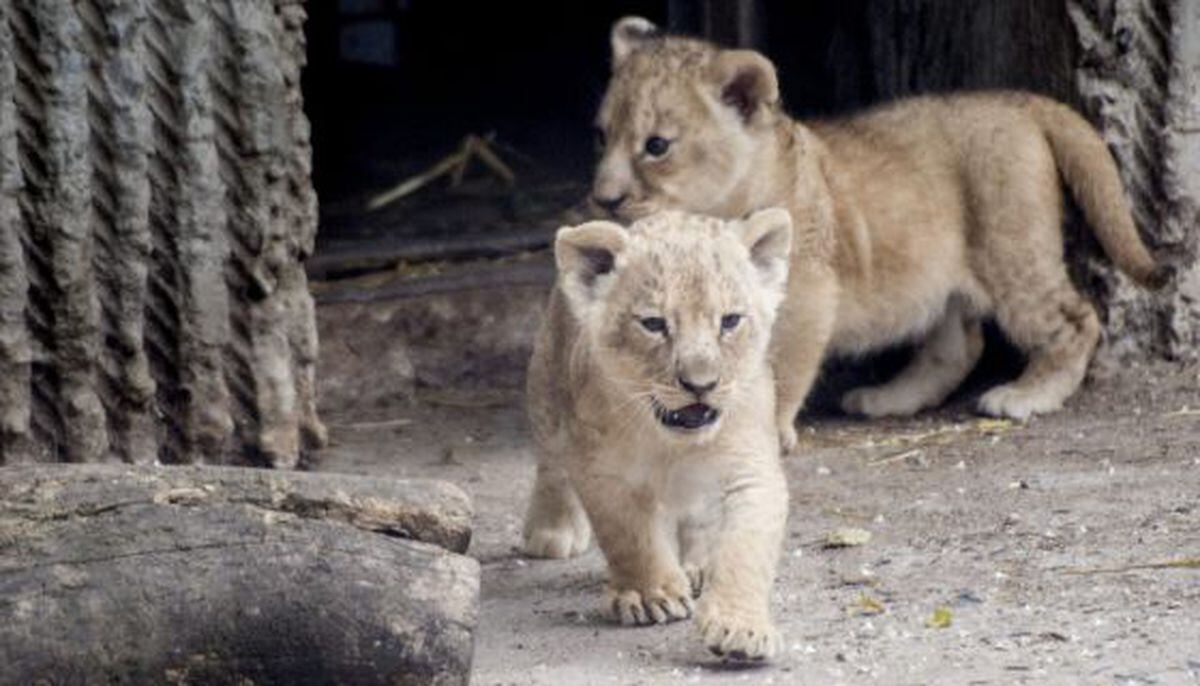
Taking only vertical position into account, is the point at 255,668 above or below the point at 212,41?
below

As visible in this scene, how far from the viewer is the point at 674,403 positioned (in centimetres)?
505

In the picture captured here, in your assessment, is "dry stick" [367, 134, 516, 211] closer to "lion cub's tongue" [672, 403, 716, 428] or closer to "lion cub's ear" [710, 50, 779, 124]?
"lion cub's ear" [710, 50, 779, 124]

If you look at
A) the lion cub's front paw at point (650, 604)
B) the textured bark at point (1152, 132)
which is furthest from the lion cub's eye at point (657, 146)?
the lion cub's front paw at point (650, 604)

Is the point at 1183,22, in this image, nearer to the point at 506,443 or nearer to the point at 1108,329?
the point at 1108,329

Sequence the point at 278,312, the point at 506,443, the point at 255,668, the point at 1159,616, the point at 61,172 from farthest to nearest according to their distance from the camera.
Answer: the point at 506,443, the point at 278,312, the point at 61,172, the point at 1159,616, the point at 255,668

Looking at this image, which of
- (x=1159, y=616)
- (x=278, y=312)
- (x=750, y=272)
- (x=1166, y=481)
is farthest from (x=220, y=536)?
(x=1166, y=481)

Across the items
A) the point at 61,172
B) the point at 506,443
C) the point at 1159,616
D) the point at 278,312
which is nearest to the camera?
the point at 1159,616

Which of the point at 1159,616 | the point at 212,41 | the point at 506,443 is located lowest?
the point at 506,443

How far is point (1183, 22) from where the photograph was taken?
7.52 meters

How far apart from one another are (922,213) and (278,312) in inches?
86.3

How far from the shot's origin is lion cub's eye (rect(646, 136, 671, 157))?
7.28 m

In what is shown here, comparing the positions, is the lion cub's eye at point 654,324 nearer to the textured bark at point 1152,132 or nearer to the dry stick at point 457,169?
the textured bark at point 1152,132

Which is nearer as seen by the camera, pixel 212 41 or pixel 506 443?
pixel 212 41

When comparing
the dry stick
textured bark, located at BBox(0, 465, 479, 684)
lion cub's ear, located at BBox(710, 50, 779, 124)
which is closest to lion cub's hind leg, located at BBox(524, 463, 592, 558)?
textured bark, located at BBox(0, 465, 479, 684)
